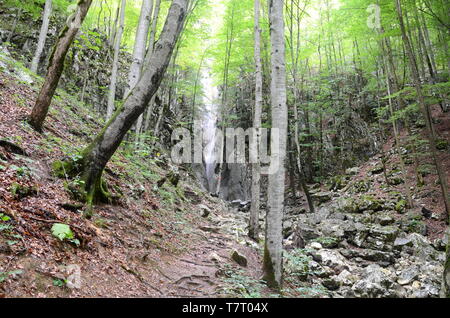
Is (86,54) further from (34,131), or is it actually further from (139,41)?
(34,131)

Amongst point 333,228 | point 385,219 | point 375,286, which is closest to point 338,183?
point 385,219

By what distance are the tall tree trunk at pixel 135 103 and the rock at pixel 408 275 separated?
264 inches

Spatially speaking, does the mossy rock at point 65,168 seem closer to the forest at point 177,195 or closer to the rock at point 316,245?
the forest at point 177,195

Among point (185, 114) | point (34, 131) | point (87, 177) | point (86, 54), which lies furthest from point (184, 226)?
point (185, 114)

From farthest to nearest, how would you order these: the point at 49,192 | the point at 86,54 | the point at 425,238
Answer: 1. the point at 86,54
2. the point at 425,238
3. the point at 49,192

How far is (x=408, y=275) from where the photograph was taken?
5898mm

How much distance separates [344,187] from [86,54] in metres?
16.1

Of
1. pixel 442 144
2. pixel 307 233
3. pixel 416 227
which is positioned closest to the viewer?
pixel 416 227

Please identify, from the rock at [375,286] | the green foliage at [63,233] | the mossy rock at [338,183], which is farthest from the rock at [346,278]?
the mossy rock at [338,183]

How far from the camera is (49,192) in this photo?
12.2 feet

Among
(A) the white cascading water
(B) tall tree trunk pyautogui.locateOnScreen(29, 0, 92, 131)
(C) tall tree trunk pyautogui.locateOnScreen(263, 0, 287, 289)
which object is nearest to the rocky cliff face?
(B) tall tree trunk pyautogui.locateOnScreen(29, 0, 92, 131)

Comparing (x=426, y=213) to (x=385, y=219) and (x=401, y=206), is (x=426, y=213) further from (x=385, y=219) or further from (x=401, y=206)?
(x=385, y=219)

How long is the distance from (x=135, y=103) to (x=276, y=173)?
A: 275cm

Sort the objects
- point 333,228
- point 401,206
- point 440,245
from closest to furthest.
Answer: point 440,245, point 333,228, point 401,206
